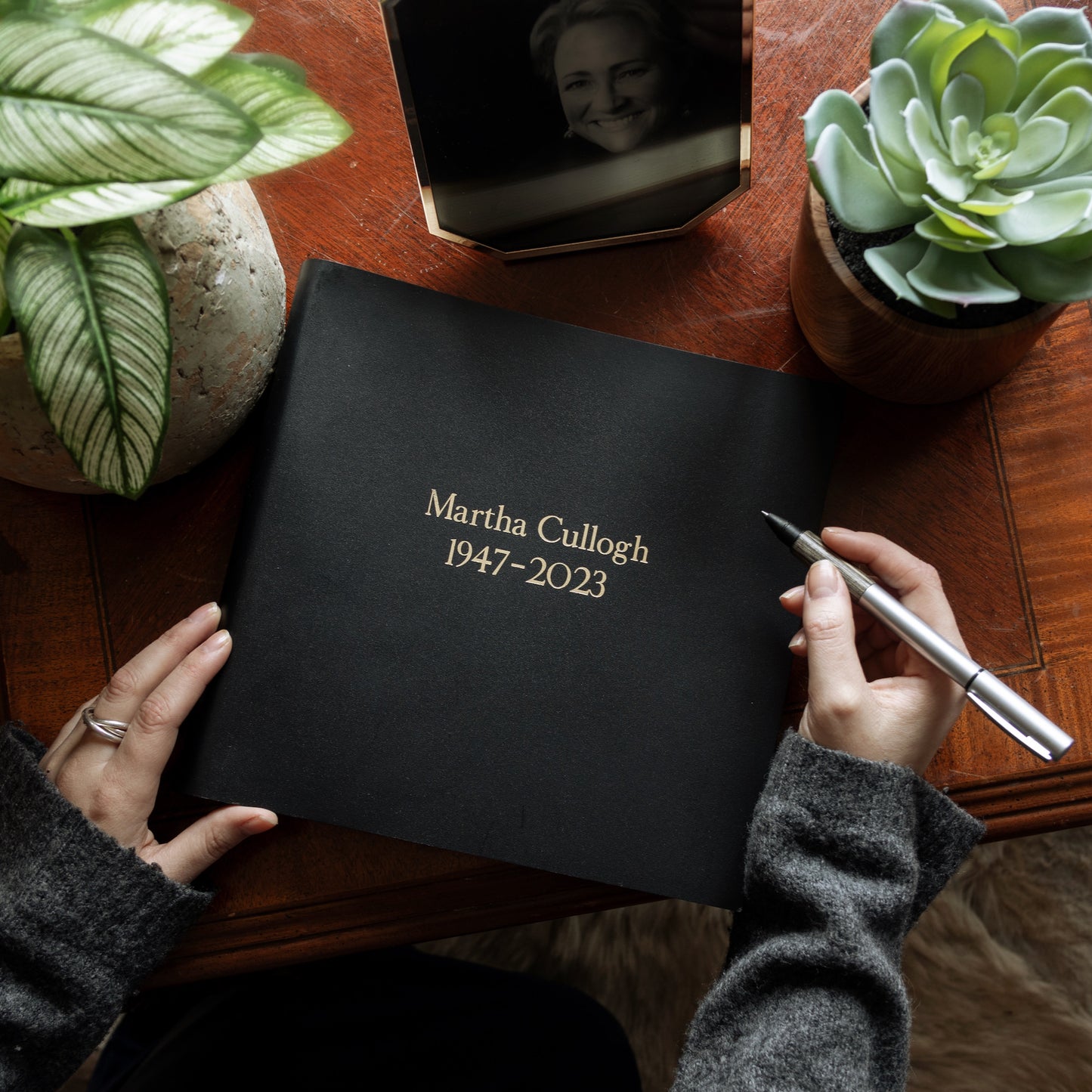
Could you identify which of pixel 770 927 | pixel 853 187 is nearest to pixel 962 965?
pixel 770 927

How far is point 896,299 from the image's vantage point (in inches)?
20.9

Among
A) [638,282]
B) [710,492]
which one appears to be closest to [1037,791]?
[710,492]

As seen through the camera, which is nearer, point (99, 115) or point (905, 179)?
point (99, 115)

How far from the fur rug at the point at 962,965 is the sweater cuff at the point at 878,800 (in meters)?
0.55

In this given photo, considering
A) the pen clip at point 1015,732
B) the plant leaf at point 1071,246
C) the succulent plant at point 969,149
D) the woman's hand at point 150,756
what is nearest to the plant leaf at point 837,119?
the succulent plant at point 969,149

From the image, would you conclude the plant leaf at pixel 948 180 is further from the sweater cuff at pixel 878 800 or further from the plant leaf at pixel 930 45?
the sweater cuff at pixel 878 800

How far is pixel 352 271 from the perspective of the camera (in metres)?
0.64

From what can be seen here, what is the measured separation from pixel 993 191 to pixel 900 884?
0.41 meters

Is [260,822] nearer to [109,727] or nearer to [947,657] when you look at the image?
[109,727]

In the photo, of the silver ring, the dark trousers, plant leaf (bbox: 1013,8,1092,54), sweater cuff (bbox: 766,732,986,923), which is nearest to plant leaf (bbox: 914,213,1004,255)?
plant leaf (bbox: 1013,8,1092,54)

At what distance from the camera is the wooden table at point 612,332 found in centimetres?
65

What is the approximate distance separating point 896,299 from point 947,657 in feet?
0.75

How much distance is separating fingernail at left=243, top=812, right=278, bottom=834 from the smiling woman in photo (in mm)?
483

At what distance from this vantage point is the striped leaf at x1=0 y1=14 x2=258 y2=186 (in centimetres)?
34
